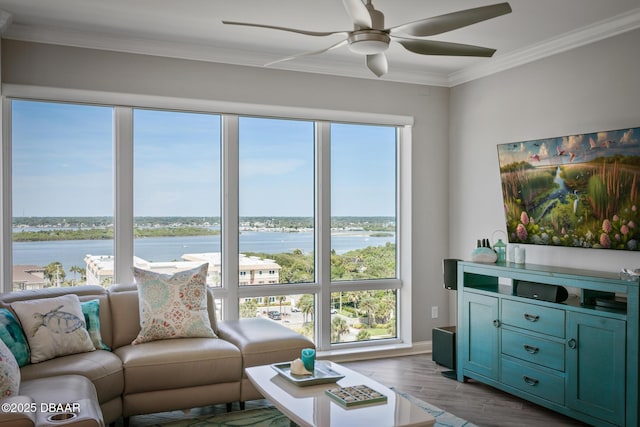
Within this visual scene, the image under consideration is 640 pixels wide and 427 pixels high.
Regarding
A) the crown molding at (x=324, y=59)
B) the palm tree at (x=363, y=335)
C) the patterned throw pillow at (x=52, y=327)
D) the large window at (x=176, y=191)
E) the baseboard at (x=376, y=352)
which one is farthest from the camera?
the palm tree at (x=363, y=335)

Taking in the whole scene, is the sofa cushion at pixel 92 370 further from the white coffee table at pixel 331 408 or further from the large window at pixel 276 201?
the large window at pixel 276 201

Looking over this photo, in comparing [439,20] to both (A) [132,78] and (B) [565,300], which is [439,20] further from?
(A) [132,78]

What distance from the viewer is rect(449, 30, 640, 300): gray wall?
3998mm

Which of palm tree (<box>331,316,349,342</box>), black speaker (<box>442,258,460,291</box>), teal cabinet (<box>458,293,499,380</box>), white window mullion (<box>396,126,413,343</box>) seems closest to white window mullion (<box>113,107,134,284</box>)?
palm tree (<box>331,316,349,342</box>)

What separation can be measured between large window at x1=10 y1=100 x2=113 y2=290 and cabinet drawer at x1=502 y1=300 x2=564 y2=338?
3.16 metres

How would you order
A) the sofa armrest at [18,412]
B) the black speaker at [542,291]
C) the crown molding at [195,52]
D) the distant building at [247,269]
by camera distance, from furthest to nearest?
the distant building at [247,269] → the crown molding at [195,52] → the black speaker at [542,291] → the sofa armrest at [18,412]

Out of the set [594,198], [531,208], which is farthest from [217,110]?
[594,198]

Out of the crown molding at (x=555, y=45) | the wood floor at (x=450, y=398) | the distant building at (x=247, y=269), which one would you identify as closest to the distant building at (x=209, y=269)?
the distant building at (x=247, y=269)

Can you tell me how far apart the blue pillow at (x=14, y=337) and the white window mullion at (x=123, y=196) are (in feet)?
3.86

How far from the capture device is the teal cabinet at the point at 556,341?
11.3 feet

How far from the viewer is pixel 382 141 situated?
5.64m

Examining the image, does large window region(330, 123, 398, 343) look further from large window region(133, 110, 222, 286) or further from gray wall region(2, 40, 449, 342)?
large window region(133, 110, 222, 286)

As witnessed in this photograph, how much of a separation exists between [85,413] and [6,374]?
45cm

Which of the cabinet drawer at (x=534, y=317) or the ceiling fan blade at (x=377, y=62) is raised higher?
the ceiling fan blade at (x=377, y=62)
